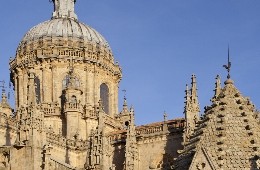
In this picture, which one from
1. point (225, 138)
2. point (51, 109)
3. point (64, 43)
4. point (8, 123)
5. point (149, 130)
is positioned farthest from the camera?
point (64, 43)

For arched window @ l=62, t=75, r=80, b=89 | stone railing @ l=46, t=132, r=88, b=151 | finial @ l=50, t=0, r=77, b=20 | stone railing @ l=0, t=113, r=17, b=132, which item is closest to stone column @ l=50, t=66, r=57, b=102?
arched window @ l=62, t=75, r=80, b=89

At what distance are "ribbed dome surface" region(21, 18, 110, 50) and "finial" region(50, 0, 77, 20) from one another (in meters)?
1.96

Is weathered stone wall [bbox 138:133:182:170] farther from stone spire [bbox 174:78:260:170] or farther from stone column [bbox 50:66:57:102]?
stone spire [bbox 174:78:260:170]

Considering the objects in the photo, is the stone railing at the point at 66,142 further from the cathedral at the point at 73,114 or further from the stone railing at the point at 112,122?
the stone railing at the point at 112,122

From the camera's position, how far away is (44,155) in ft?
95.6

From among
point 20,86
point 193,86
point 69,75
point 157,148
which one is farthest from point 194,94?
point 20,86

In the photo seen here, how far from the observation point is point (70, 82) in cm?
5847

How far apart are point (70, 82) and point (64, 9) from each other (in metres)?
9.58

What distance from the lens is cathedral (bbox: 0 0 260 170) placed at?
30.7 m

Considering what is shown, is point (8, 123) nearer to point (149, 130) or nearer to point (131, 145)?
point (131, 145)

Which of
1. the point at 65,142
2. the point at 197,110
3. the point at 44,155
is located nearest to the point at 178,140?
the point at 197,110

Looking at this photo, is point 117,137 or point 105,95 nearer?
point 117,137

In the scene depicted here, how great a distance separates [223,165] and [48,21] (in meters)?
45.5

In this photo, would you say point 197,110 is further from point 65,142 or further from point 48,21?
point 48,21
